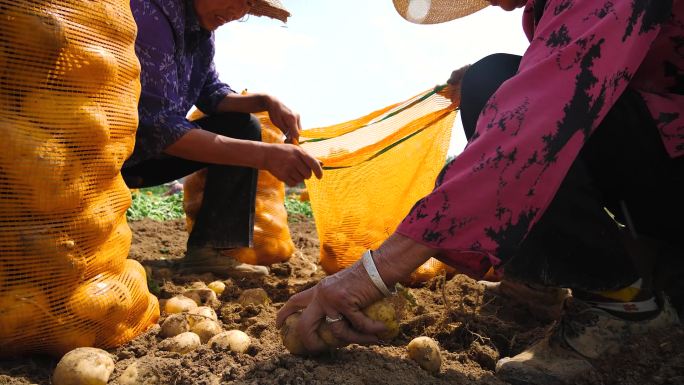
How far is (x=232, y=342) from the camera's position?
5.87 feet

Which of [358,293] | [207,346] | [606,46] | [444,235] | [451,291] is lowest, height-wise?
[451,291]

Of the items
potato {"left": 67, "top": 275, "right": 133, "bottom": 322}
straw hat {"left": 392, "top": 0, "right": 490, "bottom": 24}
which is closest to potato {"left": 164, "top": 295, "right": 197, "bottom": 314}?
potato {"left": 67, "top": 275, "right": 133, "bottom": 322}

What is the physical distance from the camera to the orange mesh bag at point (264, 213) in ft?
11.4

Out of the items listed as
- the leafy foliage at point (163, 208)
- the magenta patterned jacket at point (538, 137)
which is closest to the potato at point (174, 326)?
the magenta patterned jacket at point (538, 137)

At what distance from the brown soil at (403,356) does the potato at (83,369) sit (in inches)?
2.7

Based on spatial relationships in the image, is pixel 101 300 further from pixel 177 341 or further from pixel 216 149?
pixel 216 149

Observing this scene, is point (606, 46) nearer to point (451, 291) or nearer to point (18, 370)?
point (451, 291)

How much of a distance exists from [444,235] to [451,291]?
4.37 ft

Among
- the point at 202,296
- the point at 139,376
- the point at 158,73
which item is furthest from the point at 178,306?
the point at 158,73

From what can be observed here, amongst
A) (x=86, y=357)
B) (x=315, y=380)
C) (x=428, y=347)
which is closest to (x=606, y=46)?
(x=428, y=347)

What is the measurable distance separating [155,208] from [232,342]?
5.73 meters

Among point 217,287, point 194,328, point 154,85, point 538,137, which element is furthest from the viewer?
point 217,287

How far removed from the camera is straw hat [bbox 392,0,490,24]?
9.39 ft

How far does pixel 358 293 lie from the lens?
1450mm
